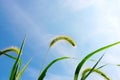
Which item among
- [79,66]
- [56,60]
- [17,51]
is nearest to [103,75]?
[79,66]

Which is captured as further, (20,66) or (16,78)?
(20,66)

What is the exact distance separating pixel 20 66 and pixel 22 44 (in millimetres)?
313

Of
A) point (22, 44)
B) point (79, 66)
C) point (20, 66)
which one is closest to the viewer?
point (79, 66)

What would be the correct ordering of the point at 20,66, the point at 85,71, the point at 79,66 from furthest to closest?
the point at 20,66 → the point at 85,71 → the point at 79,66

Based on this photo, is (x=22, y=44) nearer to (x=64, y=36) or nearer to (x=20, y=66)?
(x=20, y=66)

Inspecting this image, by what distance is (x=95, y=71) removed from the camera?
7.20 feet

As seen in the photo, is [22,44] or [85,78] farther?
[22,44]

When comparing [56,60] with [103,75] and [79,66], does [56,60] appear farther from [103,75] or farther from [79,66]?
[103,75]

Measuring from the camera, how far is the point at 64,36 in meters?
2.67

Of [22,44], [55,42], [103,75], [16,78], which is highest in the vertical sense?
[55,42]

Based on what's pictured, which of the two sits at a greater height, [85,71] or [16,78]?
[85,71]

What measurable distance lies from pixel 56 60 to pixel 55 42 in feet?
1.65

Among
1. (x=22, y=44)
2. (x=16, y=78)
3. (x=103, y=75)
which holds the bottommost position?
(x=16, y=78)

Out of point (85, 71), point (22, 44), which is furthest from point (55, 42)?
point (85, 71)
